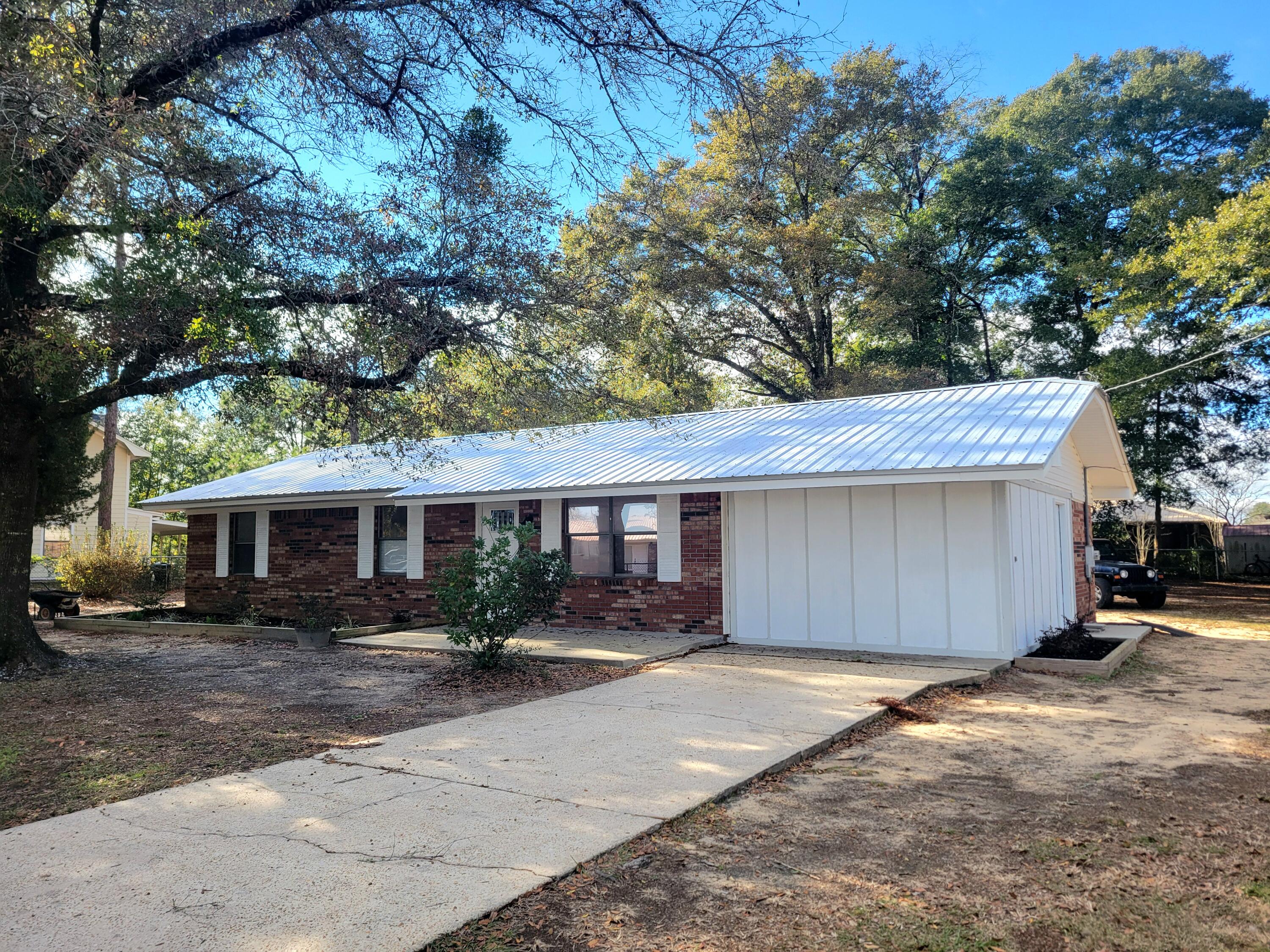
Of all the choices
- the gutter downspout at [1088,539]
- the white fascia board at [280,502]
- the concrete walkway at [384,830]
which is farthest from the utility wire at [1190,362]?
the white fascia board at [280,502]

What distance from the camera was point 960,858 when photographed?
13.0 feet

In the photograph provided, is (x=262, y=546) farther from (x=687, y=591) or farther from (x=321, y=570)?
(x=687, y=591)

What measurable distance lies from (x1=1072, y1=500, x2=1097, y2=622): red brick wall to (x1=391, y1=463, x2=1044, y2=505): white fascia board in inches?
231

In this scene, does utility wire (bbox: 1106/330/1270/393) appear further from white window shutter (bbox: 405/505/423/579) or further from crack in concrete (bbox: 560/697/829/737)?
white window shutter (bbox: 405/505/423/579)

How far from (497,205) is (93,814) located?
642cm

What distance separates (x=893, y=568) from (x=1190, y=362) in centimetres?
1615

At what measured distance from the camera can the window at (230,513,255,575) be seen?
18.1 m

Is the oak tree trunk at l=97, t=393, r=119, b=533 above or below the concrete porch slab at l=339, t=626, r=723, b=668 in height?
above

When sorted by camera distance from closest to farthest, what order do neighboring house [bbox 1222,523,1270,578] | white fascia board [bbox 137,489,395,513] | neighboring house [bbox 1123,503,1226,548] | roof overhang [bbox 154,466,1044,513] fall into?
roof overhang [bbox 154,466,1044,513] < white fascia board [bbox 137,489,395,513] < neighboring house [bbox 1222,523,1270,578] < neighboring house [bbox 1123,503,1226,548]

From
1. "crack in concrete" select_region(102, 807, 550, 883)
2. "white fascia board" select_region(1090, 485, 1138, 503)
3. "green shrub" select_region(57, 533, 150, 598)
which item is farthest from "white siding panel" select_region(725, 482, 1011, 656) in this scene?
"green shrub" select_region(57, 533, 150, 598)

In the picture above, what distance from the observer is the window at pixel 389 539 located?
52.0 feet

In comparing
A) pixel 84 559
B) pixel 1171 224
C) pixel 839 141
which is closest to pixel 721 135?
pixel 839 141

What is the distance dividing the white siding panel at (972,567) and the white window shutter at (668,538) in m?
3.88

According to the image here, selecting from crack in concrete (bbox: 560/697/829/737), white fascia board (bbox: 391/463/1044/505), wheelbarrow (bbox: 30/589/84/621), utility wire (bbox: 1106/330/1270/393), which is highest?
utility wire (bbox: 1106/330/1270/393)
